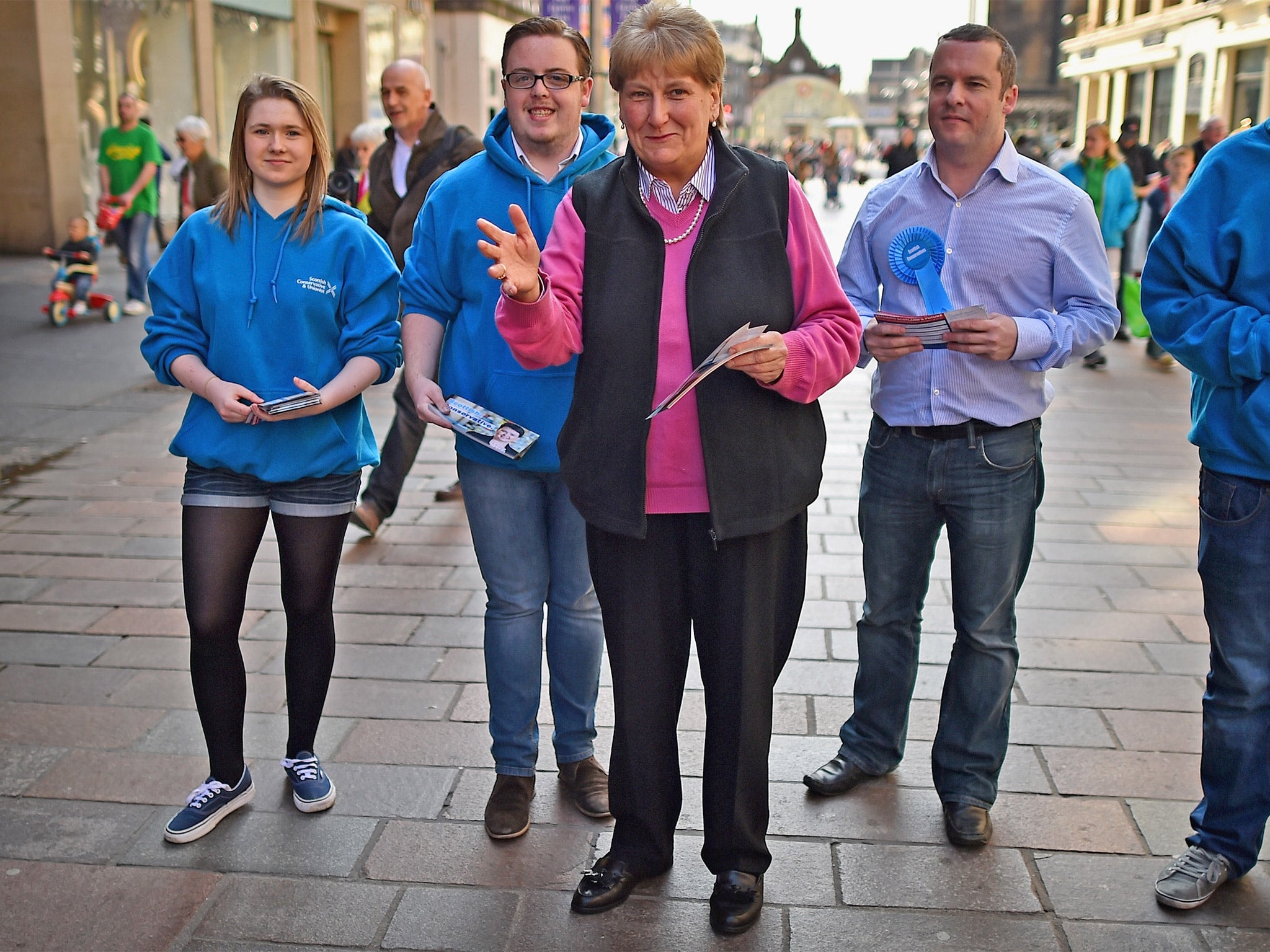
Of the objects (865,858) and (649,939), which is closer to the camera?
(649,939)

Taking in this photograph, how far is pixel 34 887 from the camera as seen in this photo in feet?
10.5

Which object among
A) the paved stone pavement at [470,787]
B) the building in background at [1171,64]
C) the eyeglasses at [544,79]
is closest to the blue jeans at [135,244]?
the paved stone pavement at [470,787]

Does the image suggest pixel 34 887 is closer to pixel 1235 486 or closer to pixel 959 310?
pixel 959 310

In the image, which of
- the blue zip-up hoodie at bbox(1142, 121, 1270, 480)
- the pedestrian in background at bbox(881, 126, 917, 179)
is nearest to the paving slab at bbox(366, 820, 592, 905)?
the blue zip-up hoodie at bbox(1142, 121, 1270, 480)

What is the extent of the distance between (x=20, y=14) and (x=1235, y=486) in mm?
16211

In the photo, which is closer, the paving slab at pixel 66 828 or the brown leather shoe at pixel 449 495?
the paving slab at pixel 66 828

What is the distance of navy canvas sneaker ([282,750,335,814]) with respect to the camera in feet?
11.8

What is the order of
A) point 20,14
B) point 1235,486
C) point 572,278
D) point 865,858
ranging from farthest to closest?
point 20,14 < point 865,858 < point 1235,486 < point 572,278

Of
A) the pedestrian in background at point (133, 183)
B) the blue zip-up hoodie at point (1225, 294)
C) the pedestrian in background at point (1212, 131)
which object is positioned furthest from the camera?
the pedestrian in background at point (133, 183)

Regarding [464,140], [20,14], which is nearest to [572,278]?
[464,140]

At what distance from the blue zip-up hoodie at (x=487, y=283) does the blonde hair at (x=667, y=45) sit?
0.69m

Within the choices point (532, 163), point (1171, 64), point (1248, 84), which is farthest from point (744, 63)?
point (532, 163)

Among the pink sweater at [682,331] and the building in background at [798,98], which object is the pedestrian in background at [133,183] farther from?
the building in background at [798,98]

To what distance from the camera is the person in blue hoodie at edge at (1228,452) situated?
2998 mm
